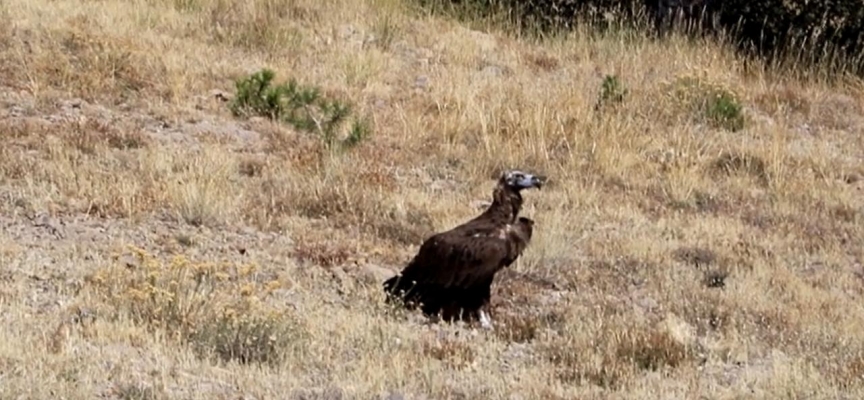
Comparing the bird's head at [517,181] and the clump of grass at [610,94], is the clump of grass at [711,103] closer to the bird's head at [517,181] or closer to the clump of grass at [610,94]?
the clump of grass at [610,94]

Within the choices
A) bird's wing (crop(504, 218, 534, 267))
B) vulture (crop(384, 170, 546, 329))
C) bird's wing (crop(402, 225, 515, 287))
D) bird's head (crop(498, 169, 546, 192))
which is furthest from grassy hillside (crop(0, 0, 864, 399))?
bird's head (crop(498, 169, 546, 192))

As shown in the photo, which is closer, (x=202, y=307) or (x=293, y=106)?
(x=202, y=307)

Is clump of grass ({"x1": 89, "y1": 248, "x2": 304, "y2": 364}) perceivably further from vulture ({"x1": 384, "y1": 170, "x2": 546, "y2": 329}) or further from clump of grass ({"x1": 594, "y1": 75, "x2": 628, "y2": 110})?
clump of grass ({"x1": 594, "y1": 75, "x2": 628, "y2": 110})

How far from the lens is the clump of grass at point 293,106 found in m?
12.5

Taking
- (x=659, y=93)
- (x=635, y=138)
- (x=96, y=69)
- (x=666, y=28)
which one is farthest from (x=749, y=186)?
(x=96, y=69)

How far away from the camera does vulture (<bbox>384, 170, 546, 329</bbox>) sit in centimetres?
847

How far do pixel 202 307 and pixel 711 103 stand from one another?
24.1ft

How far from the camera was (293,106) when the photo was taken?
1302cm

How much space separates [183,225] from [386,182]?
1.89m

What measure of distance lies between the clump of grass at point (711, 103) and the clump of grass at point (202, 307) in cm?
642

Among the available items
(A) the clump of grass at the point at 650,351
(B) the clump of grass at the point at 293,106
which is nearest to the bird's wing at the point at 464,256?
(A) the clump of grass at the point at 650,351

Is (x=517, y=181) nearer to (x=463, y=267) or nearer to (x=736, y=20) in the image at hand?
(x=463, y=267)

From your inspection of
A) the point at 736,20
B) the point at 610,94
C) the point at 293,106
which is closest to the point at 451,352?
the point at 293,106

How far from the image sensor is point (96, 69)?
519 inches
